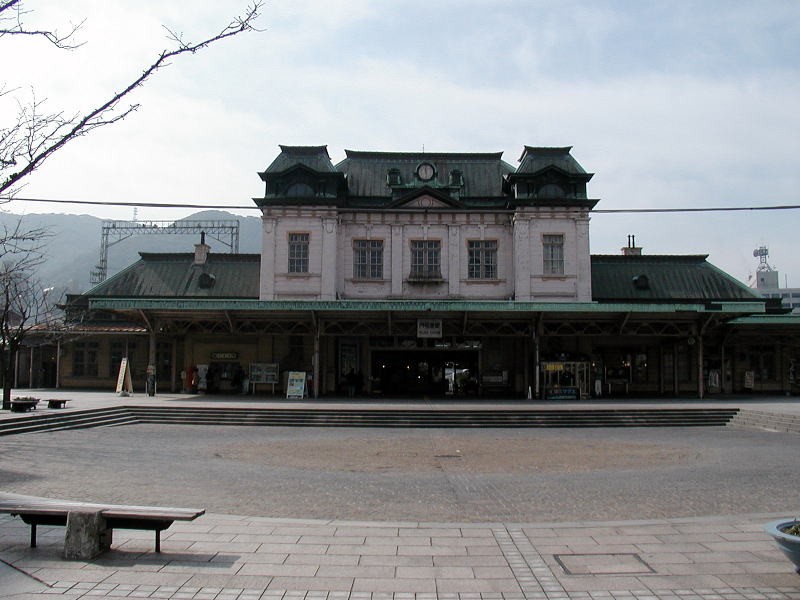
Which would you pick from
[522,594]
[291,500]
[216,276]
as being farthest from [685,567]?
[216,276]

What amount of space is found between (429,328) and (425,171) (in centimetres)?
1040

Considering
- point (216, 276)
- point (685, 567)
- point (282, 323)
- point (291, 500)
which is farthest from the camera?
point (216, 276)

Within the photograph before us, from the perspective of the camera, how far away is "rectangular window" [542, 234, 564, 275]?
3450 centimetres

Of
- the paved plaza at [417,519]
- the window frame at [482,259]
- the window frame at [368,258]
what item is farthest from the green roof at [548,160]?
the paved plaza at [417,519]

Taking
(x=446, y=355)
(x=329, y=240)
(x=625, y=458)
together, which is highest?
(x=329, y=240)

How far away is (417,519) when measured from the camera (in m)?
9.16

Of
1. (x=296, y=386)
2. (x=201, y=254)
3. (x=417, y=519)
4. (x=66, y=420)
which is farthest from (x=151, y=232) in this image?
(x=417, y=519)

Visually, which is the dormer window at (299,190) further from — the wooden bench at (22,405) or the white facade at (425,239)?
the wooden bench at (22,405)

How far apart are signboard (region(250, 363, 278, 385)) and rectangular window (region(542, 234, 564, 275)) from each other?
14597mm

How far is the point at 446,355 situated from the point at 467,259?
16.7 ft

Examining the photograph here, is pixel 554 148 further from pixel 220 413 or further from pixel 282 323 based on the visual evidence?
pixel 220 413

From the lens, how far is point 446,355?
34781mm

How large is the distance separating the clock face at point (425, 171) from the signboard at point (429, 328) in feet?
31.9

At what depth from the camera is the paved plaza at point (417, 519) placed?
6.30 meters
